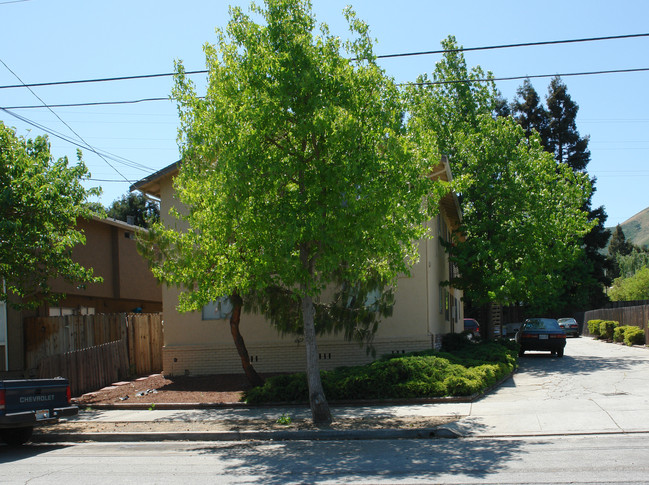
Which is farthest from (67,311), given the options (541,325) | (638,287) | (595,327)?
(638,287)

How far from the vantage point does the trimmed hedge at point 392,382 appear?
45.8 feet

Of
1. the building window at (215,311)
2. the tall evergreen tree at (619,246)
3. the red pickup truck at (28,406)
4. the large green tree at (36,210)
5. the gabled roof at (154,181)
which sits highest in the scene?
the tall evergreen tree at (619,246)

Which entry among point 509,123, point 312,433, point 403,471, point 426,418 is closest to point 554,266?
point 509,123

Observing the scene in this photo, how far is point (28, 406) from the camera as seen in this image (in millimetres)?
10625

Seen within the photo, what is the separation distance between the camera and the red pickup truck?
10305mm

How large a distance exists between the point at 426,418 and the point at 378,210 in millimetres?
3934

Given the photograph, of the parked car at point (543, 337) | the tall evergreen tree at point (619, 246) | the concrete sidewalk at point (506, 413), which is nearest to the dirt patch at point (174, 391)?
the concrete sidewalk at point (506, 413)

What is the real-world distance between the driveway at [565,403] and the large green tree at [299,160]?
3.12 meters

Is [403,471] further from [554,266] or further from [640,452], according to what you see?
[554,266]

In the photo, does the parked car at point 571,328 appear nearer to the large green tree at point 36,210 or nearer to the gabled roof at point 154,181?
the gabled roof at point 154,181

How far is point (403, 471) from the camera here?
8172 mm

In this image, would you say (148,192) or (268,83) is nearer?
(268,83)

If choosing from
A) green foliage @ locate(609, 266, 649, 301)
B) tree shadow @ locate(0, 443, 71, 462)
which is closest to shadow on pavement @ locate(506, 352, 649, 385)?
tree shadow @ locate(0, 443, 71, 462)

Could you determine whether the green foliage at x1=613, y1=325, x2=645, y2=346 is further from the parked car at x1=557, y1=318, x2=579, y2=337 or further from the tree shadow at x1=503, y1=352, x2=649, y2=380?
the parked car at x1=557, y1=318, x2=579, y2=337
